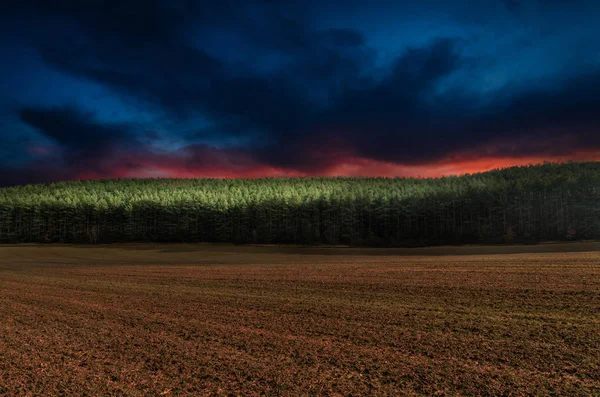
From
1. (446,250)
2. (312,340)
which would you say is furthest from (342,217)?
(312,340)

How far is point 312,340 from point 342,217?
8059 centimetres

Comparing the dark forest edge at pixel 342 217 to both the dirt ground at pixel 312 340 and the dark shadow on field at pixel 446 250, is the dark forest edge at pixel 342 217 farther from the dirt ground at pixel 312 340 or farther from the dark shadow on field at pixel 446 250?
the dirt ground at pixel 312 340

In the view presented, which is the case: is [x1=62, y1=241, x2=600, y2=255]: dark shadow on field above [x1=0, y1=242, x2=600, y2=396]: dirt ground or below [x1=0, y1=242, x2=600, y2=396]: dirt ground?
below

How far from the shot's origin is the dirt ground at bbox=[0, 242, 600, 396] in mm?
6805

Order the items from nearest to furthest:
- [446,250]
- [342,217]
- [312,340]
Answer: [312,340] → [446,250] → [342,217]

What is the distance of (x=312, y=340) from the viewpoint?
30.1 ft

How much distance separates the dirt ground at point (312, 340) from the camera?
680 centimetres

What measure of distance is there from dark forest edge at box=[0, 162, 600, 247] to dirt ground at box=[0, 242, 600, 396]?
53925 mm

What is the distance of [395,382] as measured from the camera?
6762 millimetres

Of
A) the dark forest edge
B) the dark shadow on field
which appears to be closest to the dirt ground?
the dark shadow on field

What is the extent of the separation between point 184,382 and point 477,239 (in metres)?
71.4

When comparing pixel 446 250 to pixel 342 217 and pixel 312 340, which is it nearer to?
pixel 342 217

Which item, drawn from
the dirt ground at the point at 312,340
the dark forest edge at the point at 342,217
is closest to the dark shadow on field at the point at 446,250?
the dark forest edge at the point at 342,217

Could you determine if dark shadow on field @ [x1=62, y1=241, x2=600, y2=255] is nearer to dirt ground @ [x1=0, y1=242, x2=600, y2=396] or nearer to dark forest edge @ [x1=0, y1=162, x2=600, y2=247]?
dark forest edge @ [x1=0, y1=162, x2=600, y2=247]
